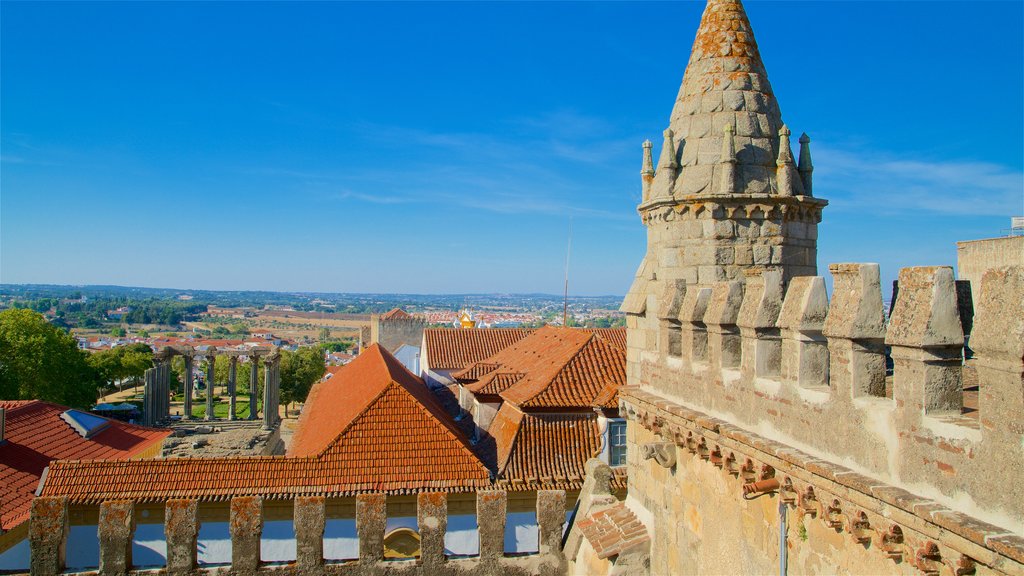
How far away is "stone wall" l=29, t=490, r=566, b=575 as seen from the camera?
13.1m

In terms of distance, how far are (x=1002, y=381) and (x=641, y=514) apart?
5.44m

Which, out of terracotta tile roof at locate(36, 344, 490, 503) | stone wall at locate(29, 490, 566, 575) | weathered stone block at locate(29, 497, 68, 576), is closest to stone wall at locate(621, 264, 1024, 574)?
stone wall at locate(29, 490, 566, 575)

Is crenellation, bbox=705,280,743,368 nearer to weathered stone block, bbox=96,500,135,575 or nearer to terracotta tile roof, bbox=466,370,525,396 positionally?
weathered stone block, bbox=96,500,135,575

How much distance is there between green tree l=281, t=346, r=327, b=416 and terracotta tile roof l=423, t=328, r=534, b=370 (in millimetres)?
25250

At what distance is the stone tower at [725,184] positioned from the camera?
7.22 meters

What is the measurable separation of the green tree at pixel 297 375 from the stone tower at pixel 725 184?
57.9 metres

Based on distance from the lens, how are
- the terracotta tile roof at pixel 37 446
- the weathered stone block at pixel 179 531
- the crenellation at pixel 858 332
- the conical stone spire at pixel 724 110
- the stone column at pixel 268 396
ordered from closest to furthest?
the crenellation at pixel 858 332
the conical stone spire at pixel 724 110
the weathered stone block at pixel 179 531
the terracotta tile roof at pixel 37 446
the stone column at pixel 268 396

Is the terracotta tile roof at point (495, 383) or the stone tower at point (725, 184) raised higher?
the stone tower at point (725, 184)

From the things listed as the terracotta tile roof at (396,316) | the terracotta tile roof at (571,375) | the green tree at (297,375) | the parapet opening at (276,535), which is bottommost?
the green tree at (297,375)

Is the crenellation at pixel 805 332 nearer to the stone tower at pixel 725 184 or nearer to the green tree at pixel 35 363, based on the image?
the stone tower at pixel 725 184

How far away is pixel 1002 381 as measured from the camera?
3.39 meters

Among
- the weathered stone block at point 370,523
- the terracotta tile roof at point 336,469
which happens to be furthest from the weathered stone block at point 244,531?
the weathered stone block at point 370,523

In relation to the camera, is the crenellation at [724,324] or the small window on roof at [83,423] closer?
the crenellation at [724,324]

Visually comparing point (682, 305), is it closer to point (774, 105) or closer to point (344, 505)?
point (774, 105)
